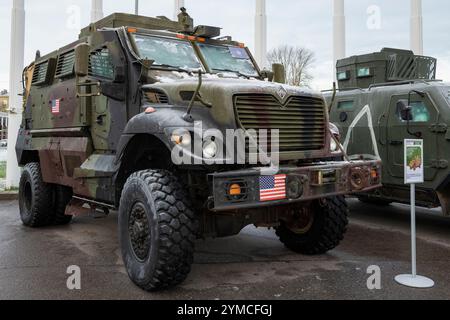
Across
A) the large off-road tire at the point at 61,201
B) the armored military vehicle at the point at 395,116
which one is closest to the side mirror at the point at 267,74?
the armored military vehicle at the point at 395,116

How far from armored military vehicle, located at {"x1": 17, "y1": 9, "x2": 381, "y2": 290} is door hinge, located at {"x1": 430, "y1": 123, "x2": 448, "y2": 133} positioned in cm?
235

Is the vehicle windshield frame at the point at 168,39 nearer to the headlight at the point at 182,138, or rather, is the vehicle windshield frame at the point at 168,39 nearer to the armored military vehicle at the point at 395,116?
the headlight at the point at 182,138

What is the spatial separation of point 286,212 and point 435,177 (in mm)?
2857

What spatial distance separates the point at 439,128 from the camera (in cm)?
689

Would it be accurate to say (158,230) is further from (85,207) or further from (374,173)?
(85,207)

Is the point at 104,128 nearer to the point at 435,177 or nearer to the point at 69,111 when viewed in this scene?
the point at 69,111

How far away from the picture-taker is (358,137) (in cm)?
834

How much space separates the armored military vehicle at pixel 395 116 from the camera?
693cm

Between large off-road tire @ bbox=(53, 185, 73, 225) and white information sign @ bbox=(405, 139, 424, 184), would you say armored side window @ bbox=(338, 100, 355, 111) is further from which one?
large off-road tire @ bbox=(53, 185, 73, 225)

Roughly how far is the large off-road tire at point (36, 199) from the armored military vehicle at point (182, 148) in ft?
1.14

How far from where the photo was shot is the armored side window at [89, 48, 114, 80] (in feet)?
18.2

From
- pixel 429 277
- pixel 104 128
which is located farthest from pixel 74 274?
pixel 429 277

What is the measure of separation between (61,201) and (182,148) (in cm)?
403

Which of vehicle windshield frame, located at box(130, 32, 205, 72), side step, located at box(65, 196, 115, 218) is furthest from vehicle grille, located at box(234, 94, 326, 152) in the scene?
side step, located at box(65, 196, 115, 218)
